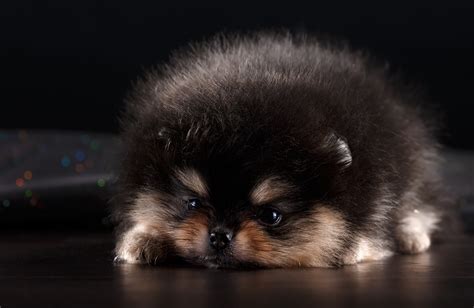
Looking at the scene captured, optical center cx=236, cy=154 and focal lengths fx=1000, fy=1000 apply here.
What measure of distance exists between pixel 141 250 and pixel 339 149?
2.38ft

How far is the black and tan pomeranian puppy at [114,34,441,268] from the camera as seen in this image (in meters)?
3.02

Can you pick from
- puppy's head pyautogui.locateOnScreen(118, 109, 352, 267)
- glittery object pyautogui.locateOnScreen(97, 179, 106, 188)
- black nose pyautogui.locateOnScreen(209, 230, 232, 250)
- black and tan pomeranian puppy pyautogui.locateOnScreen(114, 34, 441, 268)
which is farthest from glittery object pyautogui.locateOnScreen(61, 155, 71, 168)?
black nose pyautogui.locateOnScreen(209, 230, 232, 250)

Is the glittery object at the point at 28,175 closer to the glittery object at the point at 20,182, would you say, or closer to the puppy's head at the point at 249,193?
the glittery object at the point at 20,182

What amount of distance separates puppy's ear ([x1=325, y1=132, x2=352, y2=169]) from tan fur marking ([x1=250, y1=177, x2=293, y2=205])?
0.70 feet

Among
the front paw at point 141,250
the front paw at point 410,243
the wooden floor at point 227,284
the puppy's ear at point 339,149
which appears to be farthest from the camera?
the front paw at point 410,243

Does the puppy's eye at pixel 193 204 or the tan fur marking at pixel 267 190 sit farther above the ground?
the tan fur marking at pixel 267 190

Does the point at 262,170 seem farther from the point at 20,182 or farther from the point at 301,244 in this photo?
the point at 20,182

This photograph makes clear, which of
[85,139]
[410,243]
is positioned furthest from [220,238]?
[85,139]

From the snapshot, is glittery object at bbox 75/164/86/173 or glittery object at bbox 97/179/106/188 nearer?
glittery object at bbox 97/179/106/188

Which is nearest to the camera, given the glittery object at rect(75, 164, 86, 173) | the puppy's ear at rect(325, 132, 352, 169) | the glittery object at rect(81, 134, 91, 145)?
the puppy's ear at rect(325, 132, 352, 169)

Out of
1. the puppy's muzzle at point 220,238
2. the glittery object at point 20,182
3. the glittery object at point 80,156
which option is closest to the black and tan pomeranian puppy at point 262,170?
the puppy's muzzle at point 220,238

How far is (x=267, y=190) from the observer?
2996 millimetres

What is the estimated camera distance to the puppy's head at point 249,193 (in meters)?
3.00

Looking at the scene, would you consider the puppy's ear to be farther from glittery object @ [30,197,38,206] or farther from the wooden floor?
glittery object @ [30,197,38,206]
